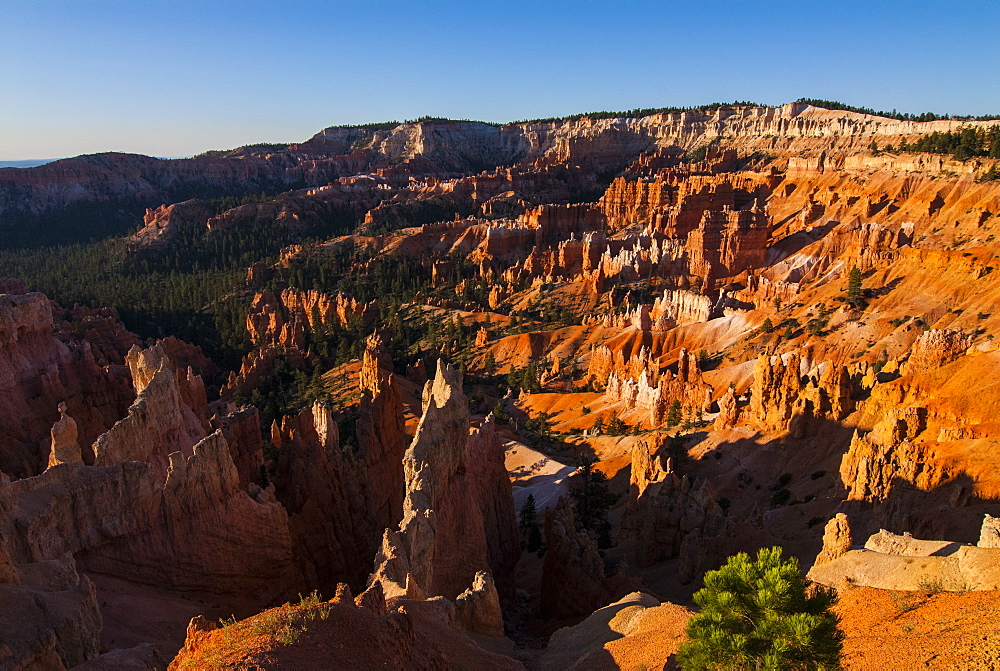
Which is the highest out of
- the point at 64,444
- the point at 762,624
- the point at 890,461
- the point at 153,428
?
the point at 153,428

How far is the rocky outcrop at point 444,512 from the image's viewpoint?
17.5 metres

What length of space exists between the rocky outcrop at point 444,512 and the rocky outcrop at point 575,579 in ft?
7.40

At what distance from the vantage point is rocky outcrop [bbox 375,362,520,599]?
17547 millimetres

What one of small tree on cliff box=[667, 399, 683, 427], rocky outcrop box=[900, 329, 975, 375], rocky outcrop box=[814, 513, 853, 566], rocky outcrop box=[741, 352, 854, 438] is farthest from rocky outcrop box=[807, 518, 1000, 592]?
small tree on cliff box=[667, 399, 683, 427]

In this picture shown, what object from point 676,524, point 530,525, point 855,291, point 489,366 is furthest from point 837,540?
point 489,366

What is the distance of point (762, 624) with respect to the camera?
34.8 ft

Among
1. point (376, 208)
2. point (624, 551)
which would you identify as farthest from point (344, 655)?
point (376, 208)

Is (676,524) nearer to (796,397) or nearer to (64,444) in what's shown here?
(796,397)

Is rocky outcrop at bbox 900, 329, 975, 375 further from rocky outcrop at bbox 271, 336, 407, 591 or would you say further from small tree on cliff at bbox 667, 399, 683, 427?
rocky outcrop at bbox 271, 336, 407, 591

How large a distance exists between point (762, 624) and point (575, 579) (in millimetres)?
12278

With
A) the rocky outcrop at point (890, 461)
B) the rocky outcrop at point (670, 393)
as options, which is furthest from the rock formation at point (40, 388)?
the rocky outcrop at point (670, 393)

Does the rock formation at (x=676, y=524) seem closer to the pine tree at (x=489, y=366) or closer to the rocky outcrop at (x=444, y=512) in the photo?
the rocky outcrop at (x=444, y=512)

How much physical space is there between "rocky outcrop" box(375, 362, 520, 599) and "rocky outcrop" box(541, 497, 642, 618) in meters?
2.26

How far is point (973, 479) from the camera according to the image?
21422mm
